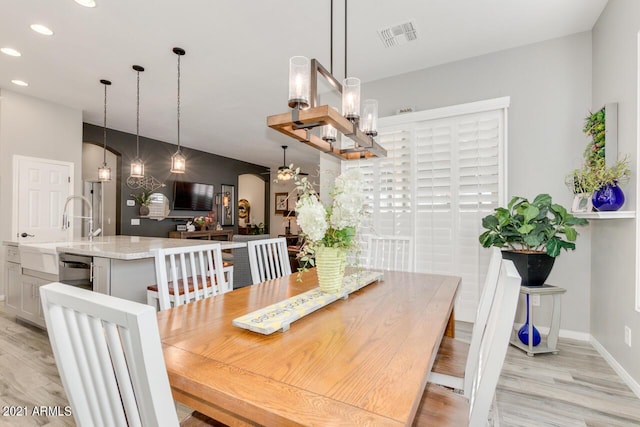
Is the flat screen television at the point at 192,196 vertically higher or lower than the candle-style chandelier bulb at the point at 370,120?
lower

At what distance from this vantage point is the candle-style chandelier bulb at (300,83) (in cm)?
162

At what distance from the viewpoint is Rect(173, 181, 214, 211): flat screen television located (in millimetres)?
7296

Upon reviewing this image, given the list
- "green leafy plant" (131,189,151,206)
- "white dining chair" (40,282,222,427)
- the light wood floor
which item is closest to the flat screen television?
"green leafy plant" (131,189,151,206)

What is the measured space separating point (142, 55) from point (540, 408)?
469cm

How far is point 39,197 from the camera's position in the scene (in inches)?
186

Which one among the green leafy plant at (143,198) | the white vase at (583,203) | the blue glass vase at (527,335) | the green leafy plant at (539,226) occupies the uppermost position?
the green leafy plant at (143,198)

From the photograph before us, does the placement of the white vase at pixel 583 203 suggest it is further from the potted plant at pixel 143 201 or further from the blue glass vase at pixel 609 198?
the potted plant at pixel 143 201

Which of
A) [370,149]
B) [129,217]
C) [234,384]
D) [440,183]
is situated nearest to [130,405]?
[234,384]

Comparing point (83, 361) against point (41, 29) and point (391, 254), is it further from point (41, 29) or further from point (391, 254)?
point (41, 29)

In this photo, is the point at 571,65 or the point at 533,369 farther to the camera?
the point at 571,65

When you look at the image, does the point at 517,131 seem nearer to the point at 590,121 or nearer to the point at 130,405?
the point at 590,121

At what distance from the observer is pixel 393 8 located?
2.65 meters

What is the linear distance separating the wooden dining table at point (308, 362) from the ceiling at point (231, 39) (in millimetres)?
2493

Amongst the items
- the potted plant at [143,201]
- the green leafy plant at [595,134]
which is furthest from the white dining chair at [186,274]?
the potted plant at [143,201]
